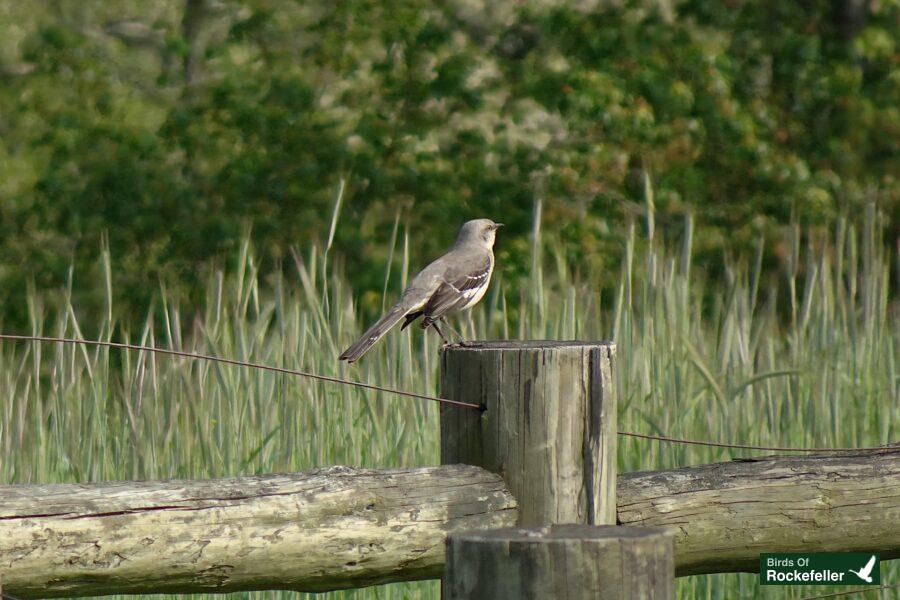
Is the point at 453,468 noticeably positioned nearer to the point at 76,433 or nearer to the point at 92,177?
the point at 76,433

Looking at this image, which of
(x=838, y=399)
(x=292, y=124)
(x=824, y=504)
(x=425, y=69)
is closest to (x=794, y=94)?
(x=425, y=69)

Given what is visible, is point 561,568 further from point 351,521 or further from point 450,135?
point 450,135

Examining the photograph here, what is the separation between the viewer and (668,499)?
309 cm

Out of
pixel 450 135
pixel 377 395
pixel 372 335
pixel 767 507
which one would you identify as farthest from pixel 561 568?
pixel 450 135

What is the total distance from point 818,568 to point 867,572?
0.13m

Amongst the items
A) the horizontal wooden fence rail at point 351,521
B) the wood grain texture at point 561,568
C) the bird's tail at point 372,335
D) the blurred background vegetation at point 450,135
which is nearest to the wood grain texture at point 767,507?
the horizontal wooden fence rail at point 351,521

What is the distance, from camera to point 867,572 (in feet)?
10.6

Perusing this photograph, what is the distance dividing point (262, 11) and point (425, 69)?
1.74 meters

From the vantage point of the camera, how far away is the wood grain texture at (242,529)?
8.11 ft

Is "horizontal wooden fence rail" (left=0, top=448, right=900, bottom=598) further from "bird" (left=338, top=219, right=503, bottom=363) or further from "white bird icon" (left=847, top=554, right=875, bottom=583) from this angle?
"bird" (left=338, top=219, right=503, bottom=363)

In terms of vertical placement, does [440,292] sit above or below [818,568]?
above

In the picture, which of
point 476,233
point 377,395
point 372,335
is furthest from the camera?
point 476,233

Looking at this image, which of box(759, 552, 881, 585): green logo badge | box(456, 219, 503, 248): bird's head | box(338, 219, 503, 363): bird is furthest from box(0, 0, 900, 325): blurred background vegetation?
box(759, 552, 881, 585): green logo badge

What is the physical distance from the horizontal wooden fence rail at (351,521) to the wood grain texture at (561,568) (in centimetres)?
74
